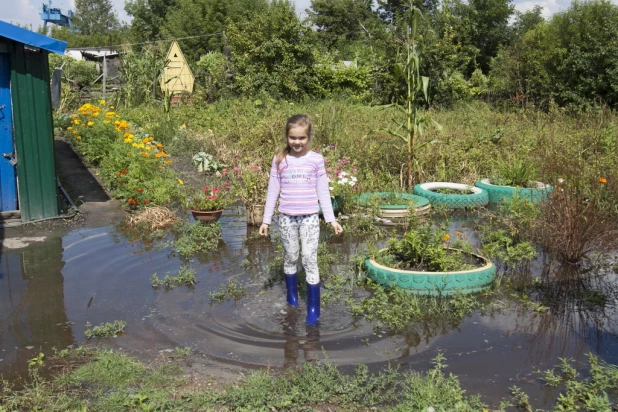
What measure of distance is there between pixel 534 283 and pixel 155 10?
54799 millimetres

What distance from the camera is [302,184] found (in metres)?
4.67

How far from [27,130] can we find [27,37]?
1.24 m

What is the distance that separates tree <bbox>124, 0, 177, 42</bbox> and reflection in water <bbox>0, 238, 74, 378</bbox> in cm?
4992

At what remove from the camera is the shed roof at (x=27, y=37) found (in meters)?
6.96

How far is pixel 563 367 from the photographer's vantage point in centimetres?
387

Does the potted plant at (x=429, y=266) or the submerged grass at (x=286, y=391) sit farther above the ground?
the potted plant at (x=429, y=266)

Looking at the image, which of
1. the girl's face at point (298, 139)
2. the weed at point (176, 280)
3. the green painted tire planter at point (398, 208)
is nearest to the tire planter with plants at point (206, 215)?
the weed at point (176, 280)

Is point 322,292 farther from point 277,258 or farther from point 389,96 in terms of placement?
point 389,96

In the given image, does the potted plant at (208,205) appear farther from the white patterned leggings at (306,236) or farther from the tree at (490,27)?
the tree at (490,27)

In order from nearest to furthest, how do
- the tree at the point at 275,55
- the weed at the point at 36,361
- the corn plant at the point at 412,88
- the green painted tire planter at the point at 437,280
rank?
the weed at the point at 36,361
the green painted tire planter at the point at 437,280
the corn plant at the point at 412,88
the tree at the point at 275,55

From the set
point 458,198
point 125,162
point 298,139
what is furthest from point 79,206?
point 458,198

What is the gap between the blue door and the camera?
7.39 meters

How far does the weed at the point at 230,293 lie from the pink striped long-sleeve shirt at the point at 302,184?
110cm

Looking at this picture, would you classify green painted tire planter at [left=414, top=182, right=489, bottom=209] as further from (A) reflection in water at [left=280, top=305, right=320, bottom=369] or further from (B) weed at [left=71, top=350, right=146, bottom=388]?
(B) weed at [left=71, top=350, right=146, bottom=388]
